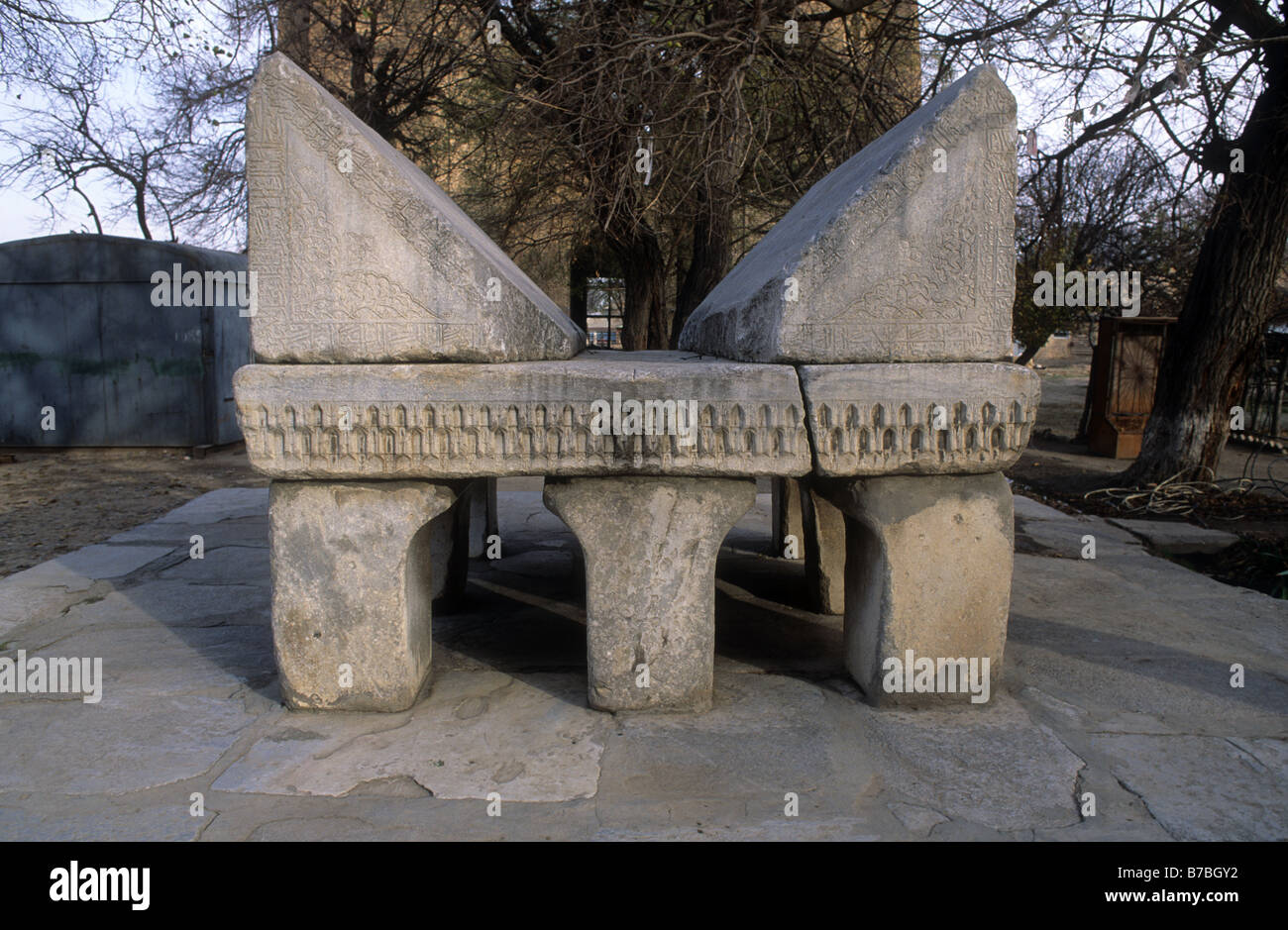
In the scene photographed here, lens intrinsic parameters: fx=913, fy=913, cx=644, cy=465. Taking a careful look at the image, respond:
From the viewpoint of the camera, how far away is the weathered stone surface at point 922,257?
242 centimetres

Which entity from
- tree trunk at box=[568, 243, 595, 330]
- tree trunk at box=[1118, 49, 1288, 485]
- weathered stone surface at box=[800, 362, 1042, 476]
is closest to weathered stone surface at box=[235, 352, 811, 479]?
weathered stone surface at box=[800, 362, 1042, 476]

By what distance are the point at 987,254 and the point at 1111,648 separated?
151cm

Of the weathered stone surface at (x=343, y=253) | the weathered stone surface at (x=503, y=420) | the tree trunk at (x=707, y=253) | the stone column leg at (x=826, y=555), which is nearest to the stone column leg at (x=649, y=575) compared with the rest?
the weathered stone surface at (x=503, y=420)

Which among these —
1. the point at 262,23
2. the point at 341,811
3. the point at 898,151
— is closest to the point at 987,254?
the point at 898,151

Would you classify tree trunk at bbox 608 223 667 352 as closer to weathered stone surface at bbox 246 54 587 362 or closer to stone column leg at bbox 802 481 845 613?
stone column leg at bbox 802 481 845 613

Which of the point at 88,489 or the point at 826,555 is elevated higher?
the point at 826,555

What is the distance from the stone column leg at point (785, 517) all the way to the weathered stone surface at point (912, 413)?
1.71 metres

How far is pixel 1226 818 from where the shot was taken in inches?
Answer: 78.2

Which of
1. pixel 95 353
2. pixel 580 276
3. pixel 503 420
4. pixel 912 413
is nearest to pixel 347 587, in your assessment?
pixel 503 420

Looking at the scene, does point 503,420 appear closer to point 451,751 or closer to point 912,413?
point 451,751

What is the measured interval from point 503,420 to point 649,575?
22.7 inches

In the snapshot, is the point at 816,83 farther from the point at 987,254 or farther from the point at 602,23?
the point at 987,254

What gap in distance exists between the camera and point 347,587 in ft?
8.15

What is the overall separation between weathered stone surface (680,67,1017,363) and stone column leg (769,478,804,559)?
5.73 feet
